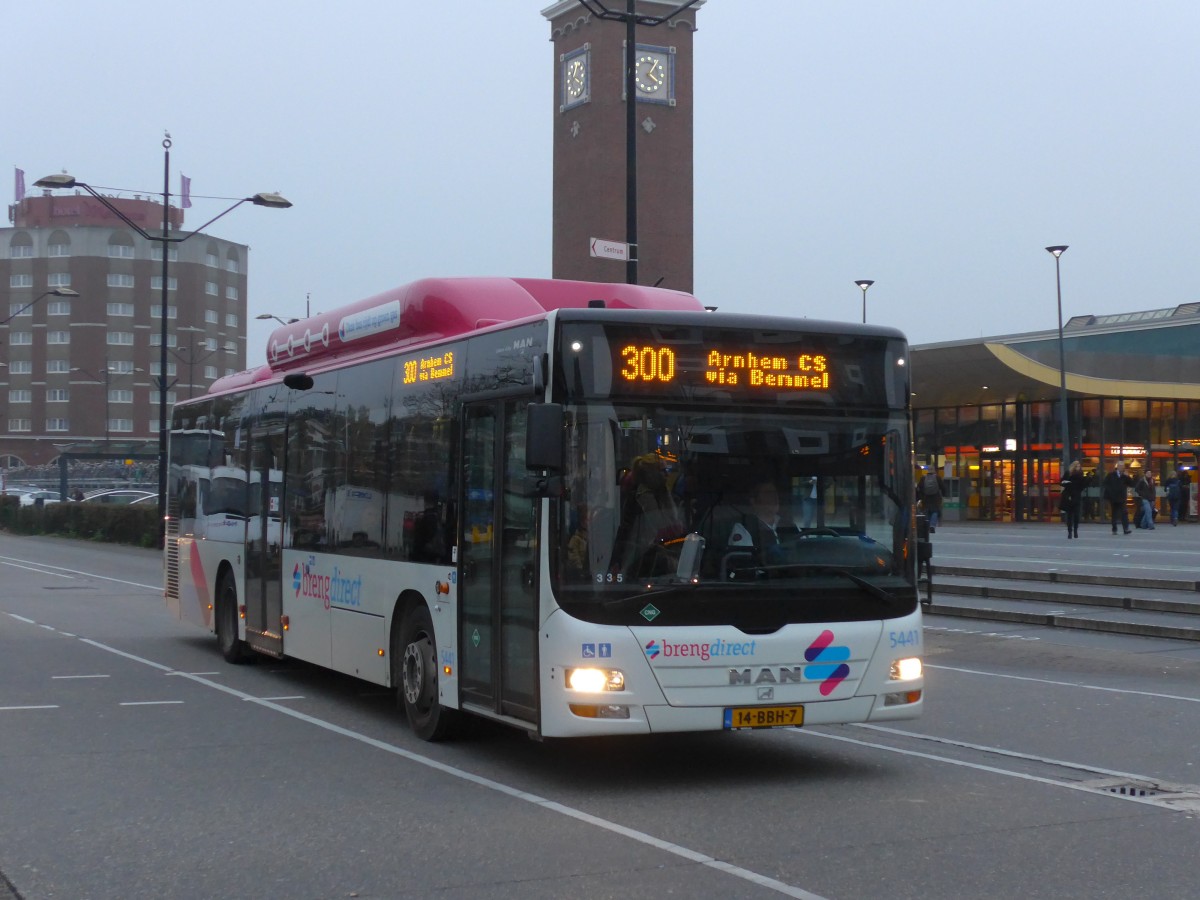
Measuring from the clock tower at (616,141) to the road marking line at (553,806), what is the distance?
5895 cm

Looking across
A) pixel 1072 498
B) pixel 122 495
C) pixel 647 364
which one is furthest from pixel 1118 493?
pixel 122 495

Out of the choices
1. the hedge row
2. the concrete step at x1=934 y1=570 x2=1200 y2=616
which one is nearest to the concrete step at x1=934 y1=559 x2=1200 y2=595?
the concrete step at x1=934 y1=570 x2=1200 y2=616

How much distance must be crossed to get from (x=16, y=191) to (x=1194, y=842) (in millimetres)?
124592

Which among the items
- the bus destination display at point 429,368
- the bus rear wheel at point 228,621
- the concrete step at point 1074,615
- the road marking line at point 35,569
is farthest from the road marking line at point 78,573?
the bus destination display at point 429,368

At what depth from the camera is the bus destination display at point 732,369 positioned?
865cm

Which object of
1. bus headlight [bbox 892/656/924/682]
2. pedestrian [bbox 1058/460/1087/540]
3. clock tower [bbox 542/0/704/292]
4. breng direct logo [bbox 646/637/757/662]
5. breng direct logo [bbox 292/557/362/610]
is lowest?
bus headlight [bbox 892/656/924/682]

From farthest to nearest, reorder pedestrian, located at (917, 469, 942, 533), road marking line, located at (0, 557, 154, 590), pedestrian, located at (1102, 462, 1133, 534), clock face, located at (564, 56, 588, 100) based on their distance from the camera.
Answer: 1. clock face, located at (564, 56, 588, 100)
2. pedestrian, located at (1102, 462, 1133, 534)
3. pedestrian, located at (917, 469, 942, 533)
4. road marking line, located at (0, 557, 154, 590)

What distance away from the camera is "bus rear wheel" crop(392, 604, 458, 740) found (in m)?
10.1

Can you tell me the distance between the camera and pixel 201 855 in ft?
22.7

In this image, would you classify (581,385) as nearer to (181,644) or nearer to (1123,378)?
(181,644)

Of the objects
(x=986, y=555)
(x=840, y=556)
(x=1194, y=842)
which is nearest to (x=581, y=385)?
(x=840, y=556)

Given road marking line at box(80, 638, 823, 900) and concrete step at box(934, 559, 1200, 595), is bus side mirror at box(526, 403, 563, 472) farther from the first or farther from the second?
concrete step at box(934, 559, 1200, 595)

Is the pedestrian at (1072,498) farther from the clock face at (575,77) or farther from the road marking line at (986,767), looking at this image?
the clock face at (575,77)

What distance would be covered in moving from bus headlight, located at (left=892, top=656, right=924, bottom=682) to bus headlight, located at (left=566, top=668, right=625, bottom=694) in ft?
5.62
